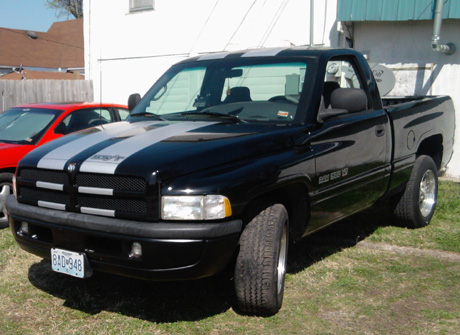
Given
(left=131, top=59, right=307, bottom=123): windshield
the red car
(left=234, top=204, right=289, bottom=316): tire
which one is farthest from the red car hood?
(left=234, top=204, right=289, bottom=316): tire

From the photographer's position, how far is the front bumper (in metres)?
3.39

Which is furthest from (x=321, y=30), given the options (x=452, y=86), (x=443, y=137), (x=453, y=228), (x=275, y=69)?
(x=275, y=69)

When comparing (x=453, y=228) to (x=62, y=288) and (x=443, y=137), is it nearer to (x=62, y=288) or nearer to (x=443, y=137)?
(x=443, y=137)

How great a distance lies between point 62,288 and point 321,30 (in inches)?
294

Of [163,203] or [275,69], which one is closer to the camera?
[163,203]

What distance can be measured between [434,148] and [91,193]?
469 cm

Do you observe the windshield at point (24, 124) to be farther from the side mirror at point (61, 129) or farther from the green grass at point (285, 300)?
the green grass at point (285, 300)

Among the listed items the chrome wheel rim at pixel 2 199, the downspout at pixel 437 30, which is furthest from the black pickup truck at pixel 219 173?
the downspout at pixel 437 30

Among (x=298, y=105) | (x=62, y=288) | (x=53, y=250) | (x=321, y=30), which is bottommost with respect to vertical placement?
(x=62, y=288)

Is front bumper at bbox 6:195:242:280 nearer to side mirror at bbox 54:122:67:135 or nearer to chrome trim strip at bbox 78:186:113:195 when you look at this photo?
chrome trim strip at bbox 78:186:113:195

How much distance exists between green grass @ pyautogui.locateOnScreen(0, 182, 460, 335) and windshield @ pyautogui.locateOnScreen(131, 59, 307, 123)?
4.56 ft

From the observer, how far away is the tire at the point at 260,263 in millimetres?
3699

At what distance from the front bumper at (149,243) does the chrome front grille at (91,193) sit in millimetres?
61

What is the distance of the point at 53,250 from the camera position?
3846 millimetres
